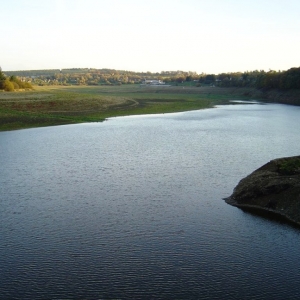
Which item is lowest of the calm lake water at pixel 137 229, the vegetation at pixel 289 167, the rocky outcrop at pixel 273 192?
the calm lake water at pixel 137 229

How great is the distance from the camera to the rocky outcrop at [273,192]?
65.1 feet

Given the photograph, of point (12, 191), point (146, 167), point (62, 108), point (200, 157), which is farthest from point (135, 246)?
point (62, 108)

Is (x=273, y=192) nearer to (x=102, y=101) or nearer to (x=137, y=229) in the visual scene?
(x=137, y=229)

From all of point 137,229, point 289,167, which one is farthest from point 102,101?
point 137,229

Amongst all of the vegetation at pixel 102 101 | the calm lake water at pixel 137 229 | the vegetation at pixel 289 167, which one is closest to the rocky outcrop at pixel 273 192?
the vegetation at pixel 289 167

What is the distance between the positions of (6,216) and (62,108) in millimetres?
46806

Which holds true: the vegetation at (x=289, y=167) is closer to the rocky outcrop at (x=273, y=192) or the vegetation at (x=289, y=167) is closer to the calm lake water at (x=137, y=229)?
the rocky outcrop at (x=273, y=192)

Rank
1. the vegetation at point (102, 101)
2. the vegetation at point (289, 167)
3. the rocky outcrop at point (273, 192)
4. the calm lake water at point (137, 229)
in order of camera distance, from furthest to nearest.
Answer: the vegetation at point (102, 101)
the vegetation at point (289, 167)
the rocky outcrop at point (273, 192)
the calm lake water at point (137, 229)

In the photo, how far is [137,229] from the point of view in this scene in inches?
699

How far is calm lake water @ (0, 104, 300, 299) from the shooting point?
44.3 ft

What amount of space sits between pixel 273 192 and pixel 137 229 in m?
7.70

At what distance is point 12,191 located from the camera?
74.9ft

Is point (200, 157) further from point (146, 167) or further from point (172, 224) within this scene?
point (172, 224)

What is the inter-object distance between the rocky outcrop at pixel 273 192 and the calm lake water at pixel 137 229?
0.88 metres
